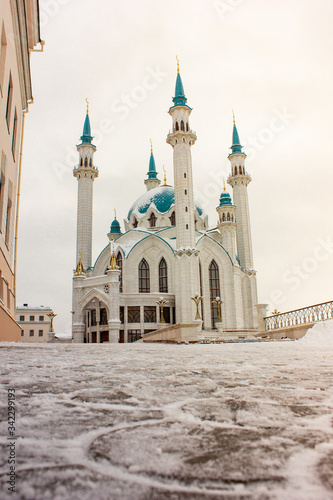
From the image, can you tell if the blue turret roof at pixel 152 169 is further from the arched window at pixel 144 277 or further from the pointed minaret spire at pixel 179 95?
the arched window at pixel 144 277

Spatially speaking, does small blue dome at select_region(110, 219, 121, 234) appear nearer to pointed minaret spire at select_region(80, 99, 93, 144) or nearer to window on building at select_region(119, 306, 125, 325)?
pointed minaret spire at select_region(80, 99, 93, 144)

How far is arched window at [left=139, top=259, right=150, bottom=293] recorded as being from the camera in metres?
36.4

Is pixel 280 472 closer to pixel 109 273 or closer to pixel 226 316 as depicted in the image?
pixel 109 273

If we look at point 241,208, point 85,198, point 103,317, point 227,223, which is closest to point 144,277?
point 103,317

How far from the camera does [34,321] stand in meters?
56.7

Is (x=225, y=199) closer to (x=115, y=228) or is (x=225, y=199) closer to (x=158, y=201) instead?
(x=158, y=201)

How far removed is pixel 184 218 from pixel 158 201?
38.0ft

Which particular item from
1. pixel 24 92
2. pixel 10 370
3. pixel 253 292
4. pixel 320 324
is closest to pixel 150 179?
pixel 253 292

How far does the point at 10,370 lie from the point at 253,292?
122ft

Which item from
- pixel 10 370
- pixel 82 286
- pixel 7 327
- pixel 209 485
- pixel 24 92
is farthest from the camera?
pixel 82 286

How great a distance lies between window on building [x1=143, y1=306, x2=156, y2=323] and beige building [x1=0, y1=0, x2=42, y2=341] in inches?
816

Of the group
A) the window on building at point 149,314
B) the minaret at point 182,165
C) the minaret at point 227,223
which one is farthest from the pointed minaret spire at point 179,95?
the window on building at point 149,314

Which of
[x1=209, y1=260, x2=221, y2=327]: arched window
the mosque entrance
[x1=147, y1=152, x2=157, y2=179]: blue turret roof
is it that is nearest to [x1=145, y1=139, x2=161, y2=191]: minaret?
[x1=147, y1=152, x2=157, y2=179]: blue turret roof

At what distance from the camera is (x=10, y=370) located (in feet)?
12.3
